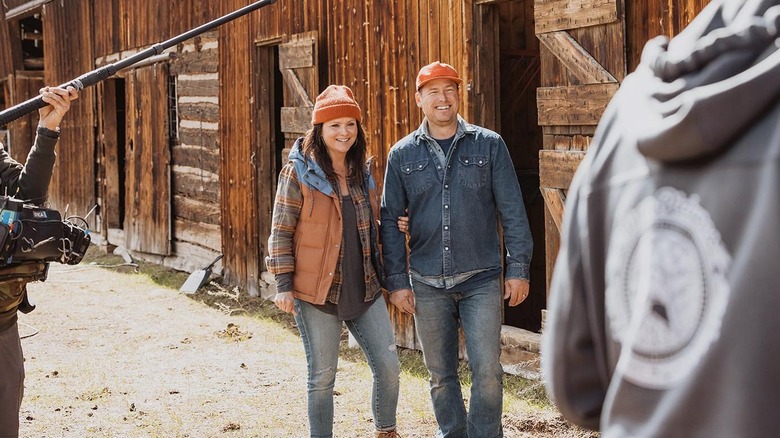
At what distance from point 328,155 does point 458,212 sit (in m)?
0.72

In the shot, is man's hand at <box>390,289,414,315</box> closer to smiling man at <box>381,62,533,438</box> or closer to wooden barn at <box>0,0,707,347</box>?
smiling man at <box>381,62,533,438</box>

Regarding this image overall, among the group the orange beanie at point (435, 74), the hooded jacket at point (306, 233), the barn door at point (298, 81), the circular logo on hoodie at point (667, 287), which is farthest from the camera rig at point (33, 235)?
the barn door at point (298, 81)

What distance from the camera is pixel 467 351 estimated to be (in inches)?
187

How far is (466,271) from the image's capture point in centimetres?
470

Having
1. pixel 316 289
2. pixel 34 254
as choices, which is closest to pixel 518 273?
pixel 316 289

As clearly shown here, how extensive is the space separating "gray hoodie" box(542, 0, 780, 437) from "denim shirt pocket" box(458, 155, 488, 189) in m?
3.30

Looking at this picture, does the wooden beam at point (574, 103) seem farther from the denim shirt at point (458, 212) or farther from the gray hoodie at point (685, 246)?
the gray hoodie at point (685, 246)

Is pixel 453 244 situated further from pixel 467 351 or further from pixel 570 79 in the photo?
pixel 570 79

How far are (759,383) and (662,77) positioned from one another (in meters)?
0.44

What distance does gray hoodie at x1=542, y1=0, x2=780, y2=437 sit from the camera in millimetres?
1095

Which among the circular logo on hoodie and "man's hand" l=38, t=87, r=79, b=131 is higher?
"man's hand" l=38, t=87, r=79, b=131

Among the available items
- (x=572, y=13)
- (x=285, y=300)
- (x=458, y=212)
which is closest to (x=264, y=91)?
(x=572, y=13)

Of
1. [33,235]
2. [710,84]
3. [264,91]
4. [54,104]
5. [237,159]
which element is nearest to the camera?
[710,84]

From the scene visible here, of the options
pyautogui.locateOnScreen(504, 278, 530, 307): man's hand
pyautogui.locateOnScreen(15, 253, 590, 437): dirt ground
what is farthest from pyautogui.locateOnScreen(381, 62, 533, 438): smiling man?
pyautogui.locateOnScreen(15, 253, 590, 437): dirt ground
